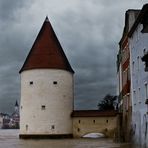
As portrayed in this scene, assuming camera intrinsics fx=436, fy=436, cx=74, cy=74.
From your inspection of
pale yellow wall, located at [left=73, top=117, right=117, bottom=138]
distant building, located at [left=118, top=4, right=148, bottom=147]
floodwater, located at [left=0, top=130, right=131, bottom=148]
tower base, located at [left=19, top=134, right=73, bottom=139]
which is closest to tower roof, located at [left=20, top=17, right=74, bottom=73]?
pale yellow wall, located at [left=73, top=117, right=117, bottom=138]

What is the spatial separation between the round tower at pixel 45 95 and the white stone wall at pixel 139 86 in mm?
18738

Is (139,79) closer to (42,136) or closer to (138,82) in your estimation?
(138,82)

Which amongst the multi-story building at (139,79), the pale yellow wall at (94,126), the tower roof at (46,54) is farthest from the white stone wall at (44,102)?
the multi-story building at (139,79)

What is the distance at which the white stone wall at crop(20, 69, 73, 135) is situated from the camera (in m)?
52.9

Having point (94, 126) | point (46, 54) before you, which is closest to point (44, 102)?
point (46, 54)

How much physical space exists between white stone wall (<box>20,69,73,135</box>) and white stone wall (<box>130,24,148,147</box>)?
18.7 metres

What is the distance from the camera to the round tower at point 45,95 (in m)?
53.0

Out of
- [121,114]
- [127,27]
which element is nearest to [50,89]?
[121,114]

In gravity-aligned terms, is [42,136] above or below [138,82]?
below

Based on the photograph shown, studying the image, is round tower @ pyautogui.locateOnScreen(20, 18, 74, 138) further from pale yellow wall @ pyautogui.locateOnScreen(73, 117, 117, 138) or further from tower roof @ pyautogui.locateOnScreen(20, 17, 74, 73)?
pale yellow wall @ pyautogui.locateOnScreen(73, 117, 117, 138)

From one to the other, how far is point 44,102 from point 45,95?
860 mm

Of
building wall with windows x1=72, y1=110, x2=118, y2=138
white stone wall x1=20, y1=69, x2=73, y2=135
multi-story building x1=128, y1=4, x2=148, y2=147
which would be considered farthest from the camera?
building wall with windows x1=72, y1=110, x2=118, y2=138

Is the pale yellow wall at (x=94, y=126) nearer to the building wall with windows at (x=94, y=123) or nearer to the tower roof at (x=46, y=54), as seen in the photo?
the building wall with windows at (x=94, y=123)

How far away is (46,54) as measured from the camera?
54344 mm
